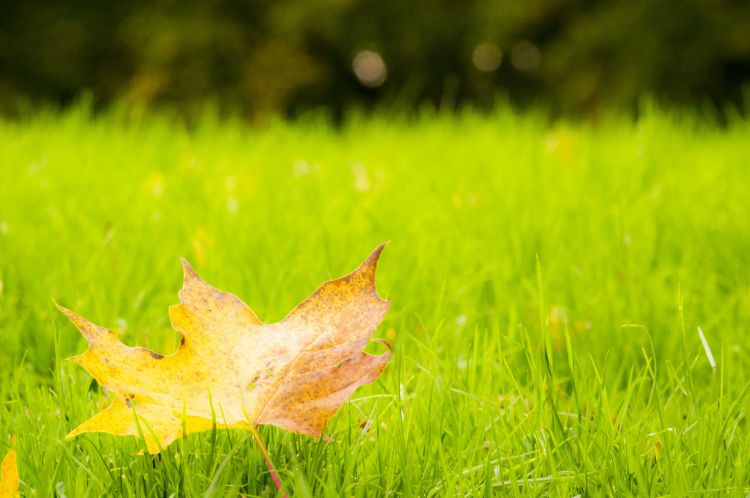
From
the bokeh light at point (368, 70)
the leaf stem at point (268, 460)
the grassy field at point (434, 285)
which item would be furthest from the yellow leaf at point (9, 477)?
the bokeh light at point (368, 70)

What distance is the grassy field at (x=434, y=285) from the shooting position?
914 millimetres

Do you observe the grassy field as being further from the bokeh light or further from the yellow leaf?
the bokeh light

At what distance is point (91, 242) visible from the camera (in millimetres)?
1822

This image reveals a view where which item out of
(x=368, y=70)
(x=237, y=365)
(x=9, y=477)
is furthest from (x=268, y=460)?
(x=368, y=70)

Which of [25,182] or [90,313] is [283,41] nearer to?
[25,182]

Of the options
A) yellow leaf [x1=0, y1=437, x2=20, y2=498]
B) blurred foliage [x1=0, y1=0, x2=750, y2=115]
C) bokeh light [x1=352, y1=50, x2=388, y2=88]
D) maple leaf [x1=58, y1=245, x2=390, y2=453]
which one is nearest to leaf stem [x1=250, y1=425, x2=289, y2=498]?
maple leaf [x1=58, y1=245, x2=390, y2=453]

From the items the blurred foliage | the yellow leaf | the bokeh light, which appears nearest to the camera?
the yellow leaf

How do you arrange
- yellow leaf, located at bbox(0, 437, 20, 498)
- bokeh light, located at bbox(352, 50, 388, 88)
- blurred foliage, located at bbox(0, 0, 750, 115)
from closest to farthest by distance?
yellow leaf, located at bbox(0, 437, 20, 498)
blurred foliage, located at bbox(0, 0, 750, 115)
bokeh light, located at bbox(352, 50, 388, 88)

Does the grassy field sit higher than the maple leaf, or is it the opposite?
the maple leaf

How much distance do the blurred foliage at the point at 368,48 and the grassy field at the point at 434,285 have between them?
132 cm

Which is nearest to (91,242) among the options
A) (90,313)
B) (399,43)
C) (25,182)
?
(90,313)

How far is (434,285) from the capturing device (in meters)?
1.64

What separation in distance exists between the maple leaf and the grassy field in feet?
0.15

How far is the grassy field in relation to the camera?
91cm
